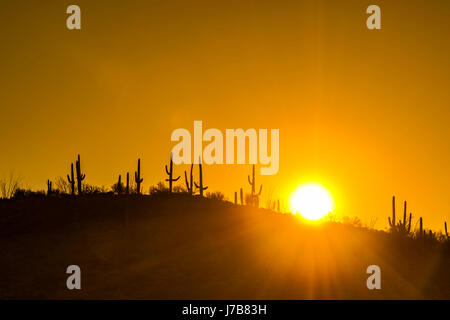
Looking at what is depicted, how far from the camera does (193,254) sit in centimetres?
2711

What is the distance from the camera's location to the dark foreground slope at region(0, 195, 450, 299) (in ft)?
77.4

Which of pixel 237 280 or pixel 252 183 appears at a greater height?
pixel 252 183

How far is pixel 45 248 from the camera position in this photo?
2659 centimetres

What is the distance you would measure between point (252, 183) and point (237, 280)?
797 inches

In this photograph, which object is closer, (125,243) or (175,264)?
(175,264)

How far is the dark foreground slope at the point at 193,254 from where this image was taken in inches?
929
